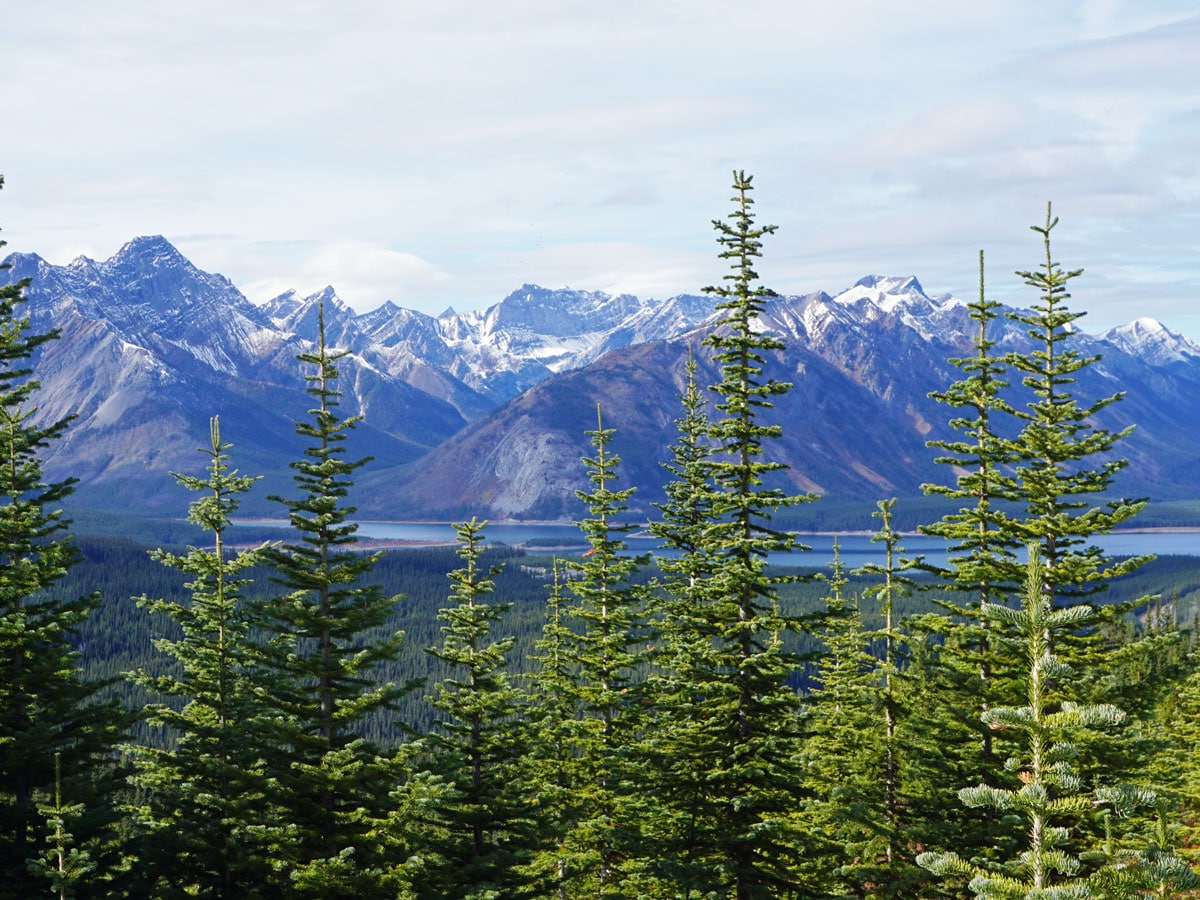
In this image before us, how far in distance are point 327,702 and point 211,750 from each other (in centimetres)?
792

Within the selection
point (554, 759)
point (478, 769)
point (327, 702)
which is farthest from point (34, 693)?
point (554, 759)

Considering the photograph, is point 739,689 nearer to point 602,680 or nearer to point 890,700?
point 890,700

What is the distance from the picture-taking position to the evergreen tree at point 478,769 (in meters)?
32.7

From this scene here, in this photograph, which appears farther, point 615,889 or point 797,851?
point 615,889

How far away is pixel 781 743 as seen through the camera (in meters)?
27.9

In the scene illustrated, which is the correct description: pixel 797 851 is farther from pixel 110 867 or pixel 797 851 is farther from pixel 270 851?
pixel 110 867

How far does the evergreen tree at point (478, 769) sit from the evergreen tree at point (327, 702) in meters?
4.09

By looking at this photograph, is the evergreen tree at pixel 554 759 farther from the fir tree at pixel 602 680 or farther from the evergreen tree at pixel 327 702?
the evergreen tree at pixel 327 702

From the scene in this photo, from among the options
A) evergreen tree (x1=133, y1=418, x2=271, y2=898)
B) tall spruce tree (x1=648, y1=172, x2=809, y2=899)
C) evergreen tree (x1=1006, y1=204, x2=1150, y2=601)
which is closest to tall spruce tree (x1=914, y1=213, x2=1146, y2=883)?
evergreen tree (x1=1006, y1=204, x2=1150, y2=601)

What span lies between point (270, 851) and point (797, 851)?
15.1 m

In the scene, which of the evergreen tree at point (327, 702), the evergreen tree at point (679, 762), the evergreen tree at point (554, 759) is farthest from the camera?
the evergreen tree at point (554, 759)

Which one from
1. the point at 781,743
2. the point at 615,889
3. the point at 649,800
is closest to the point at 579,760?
the point at 615,889

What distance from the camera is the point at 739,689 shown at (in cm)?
2819

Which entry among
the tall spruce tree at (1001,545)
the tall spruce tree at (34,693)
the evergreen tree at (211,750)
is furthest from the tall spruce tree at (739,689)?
the tall spruce tree at (34,693)
